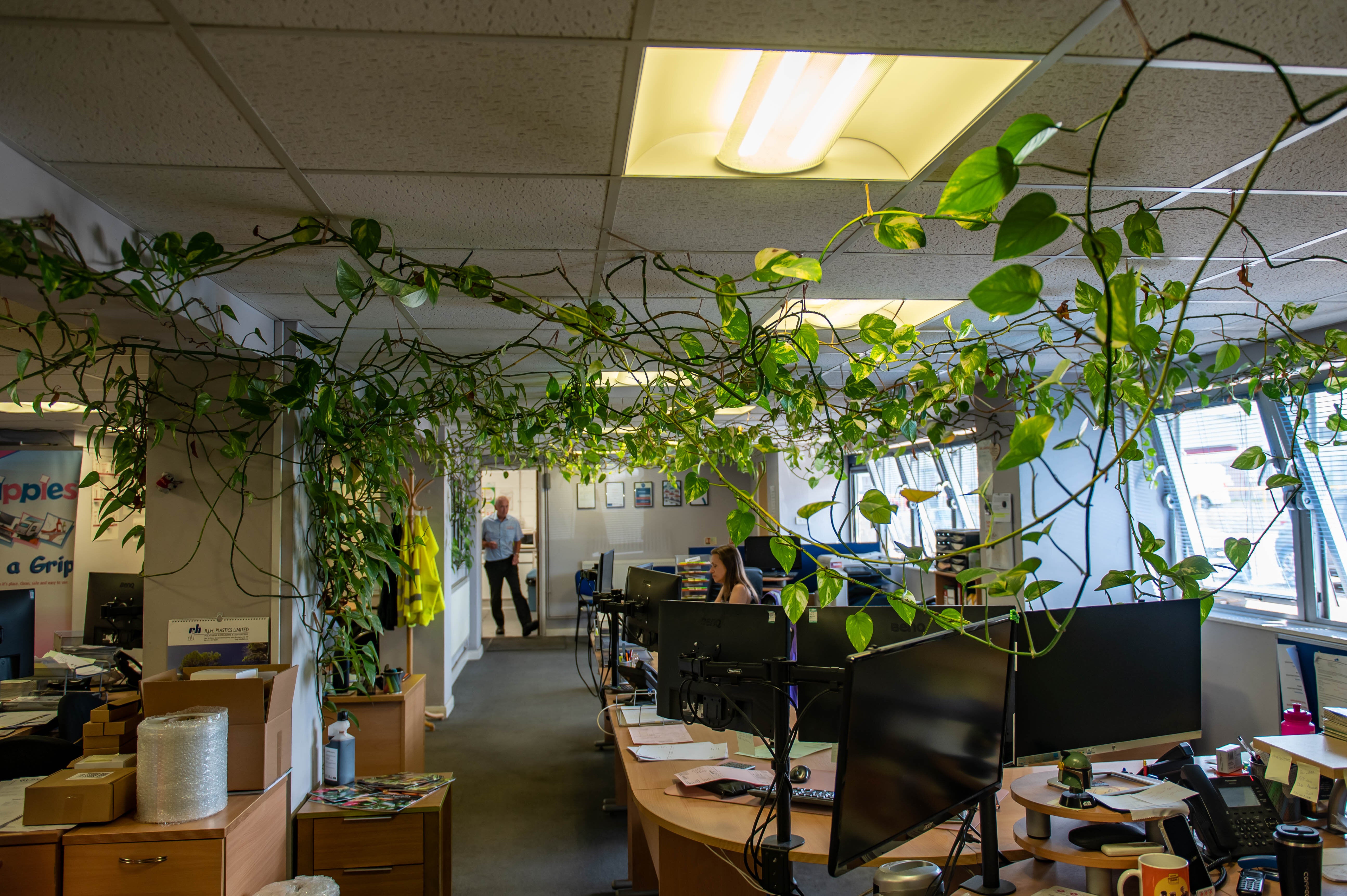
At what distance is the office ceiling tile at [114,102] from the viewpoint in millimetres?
1374

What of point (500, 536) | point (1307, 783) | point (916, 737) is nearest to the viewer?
point (916, 737)

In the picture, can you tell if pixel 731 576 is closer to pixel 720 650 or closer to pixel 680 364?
pixel 720 650

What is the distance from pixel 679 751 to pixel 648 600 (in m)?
1.27

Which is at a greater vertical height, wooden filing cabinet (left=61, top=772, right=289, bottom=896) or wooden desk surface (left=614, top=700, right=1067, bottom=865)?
wooden desk surface (left=614, top=700, right=1067, bottom=865)

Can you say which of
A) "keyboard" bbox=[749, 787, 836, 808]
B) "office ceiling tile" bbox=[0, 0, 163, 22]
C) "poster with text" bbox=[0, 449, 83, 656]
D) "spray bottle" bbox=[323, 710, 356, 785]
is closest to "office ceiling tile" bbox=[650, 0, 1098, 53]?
"office ceiling tile" bbox=[0, 0, 163, 22]

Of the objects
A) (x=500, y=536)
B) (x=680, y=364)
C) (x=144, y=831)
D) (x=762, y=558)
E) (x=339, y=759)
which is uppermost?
(x=680, y=364)

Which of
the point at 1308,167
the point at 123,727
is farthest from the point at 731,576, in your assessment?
the point at 1308,167

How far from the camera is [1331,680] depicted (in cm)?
389

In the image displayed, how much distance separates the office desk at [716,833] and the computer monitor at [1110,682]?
0.33 meters

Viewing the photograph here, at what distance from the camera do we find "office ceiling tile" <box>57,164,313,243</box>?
75.5 inches

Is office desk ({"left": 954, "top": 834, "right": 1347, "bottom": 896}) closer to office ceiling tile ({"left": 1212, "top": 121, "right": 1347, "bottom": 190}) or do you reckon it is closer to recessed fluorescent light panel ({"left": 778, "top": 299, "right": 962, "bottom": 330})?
office ceiling tile ({"left": 1212, "top": 121, "right": 1347, "bottom": 190})

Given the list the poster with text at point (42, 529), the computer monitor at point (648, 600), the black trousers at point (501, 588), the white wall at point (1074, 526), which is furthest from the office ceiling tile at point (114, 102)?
the black trousers at point (501, 588)

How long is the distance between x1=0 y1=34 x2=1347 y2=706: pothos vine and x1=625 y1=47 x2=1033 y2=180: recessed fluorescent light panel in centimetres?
20

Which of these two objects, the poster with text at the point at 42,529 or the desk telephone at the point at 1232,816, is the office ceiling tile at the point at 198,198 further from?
the poster with text at the point at 42,529
